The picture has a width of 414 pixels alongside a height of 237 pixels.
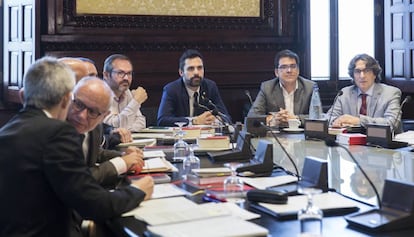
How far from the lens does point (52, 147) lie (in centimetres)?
184

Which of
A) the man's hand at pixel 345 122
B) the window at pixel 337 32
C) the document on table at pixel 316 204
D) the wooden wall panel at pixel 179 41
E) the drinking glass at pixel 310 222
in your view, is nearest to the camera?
the drinking glass at pixel 310 222

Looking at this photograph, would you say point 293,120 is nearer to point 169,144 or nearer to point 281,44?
point 169,144

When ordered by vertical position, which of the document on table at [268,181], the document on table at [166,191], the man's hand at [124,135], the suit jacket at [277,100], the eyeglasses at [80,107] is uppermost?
the suit jacket at [277,100]

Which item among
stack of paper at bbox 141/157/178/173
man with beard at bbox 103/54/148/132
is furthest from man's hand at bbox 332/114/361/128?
stack of paper at bbox 141/157/178/173

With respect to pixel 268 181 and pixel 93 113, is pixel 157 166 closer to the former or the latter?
pixel 93 113

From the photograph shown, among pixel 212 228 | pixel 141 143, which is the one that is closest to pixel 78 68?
pixel 141 143

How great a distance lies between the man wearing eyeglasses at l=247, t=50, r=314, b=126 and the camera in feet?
16.5

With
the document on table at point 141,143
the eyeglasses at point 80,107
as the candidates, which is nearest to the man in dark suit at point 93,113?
the eyeglasses at point 80,107

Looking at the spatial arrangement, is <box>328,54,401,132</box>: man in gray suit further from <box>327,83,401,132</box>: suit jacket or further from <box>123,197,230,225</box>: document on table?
<box>123,197,230,225</box>: document on table

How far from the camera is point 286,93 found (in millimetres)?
5121

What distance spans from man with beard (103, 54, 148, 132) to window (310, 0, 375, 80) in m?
2.61

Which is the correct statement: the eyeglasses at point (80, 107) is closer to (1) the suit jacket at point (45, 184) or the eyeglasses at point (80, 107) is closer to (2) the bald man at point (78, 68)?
(1) the suit jacket at point (45, 184)

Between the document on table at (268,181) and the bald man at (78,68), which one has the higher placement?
the bald man at (78,68)

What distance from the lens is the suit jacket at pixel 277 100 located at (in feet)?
16.4
